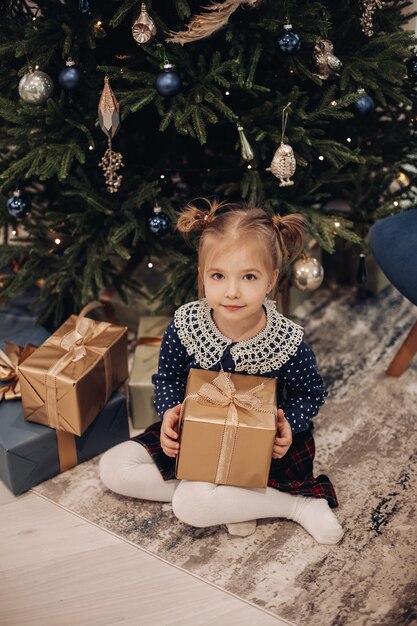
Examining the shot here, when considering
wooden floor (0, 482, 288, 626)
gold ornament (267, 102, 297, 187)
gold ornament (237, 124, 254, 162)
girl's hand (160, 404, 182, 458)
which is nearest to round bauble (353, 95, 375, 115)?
gold ornament (267, 102, 297, 187)

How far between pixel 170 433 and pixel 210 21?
83cm

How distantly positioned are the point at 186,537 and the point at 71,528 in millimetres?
248

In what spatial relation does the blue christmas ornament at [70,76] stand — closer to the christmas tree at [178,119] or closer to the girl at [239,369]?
the christmas tree at [178,119]

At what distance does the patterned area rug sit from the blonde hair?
546 millimetres

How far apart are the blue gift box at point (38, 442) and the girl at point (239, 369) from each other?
0.11m

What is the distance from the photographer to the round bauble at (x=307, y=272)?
1615 mm

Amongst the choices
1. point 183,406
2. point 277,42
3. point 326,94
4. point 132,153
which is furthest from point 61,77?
point 183,406

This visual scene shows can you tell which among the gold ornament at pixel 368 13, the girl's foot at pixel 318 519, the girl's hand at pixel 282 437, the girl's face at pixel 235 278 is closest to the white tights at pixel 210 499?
the girl's foot at pixel 318 519

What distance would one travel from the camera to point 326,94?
146cm

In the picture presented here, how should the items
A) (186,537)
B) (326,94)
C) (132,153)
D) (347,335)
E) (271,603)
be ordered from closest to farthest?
(271,603)
(186,537)
(326,94)
(132,153)
(347,335)

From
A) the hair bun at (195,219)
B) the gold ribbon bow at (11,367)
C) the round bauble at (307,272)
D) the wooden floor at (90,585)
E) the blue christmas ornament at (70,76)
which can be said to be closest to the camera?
the wooden floor at (90,585)

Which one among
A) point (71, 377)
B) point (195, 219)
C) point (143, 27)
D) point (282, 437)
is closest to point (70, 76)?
point (143, 27)

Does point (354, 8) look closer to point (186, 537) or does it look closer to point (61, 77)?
point (61, 77)

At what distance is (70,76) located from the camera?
4.48 ft
